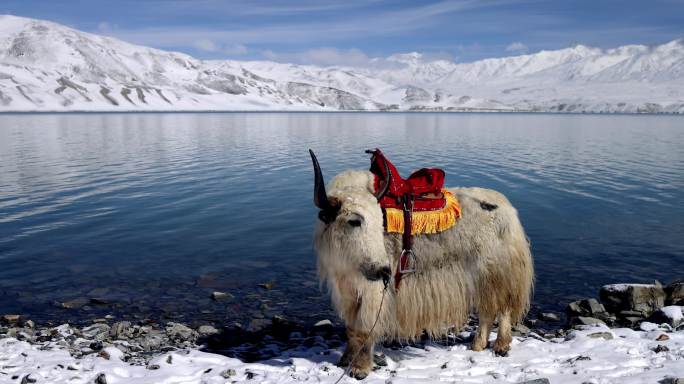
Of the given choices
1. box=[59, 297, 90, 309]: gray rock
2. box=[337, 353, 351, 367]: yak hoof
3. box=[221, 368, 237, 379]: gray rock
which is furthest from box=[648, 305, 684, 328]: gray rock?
box=[59, 297, 90, 309]: gray rock

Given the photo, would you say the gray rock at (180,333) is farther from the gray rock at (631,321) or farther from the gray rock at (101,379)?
the gray rock at (631,321)

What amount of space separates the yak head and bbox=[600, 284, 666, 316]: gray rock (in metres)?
3.95

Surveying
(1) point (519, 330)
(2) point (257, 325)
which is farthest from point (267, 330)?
(1) point (519, 330)

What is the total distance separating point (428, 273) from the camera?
4996mm

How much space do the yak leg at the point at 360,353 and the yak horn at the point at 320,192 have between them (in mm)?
1230

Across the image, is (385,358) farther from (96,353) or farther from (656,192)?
(656,192)

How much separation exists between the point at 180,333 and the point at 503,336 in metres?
3.51

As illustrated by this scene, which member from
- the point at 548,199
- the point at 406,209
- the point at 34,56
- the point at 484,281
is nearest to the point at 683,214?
the point at 548,199

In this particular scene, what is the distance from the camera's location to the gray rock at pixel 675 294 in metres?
6.70

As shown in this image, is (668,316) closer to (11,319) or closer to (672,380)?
(672,380)

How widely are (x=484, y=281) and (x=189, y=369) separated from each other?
283cm

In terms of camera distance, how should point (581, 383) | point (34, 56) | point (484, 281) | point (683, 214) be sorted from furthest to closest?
point (34, 56)
point (683, 214)
point (484, 281)
point (581, 383)

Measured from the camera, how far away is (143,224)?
1170 cm

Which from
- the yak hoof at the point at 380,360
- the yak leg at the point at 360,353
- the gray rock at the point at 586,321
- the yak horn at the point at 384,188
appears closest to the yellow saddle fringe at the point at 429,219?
the yak horn at the point at 384,188
